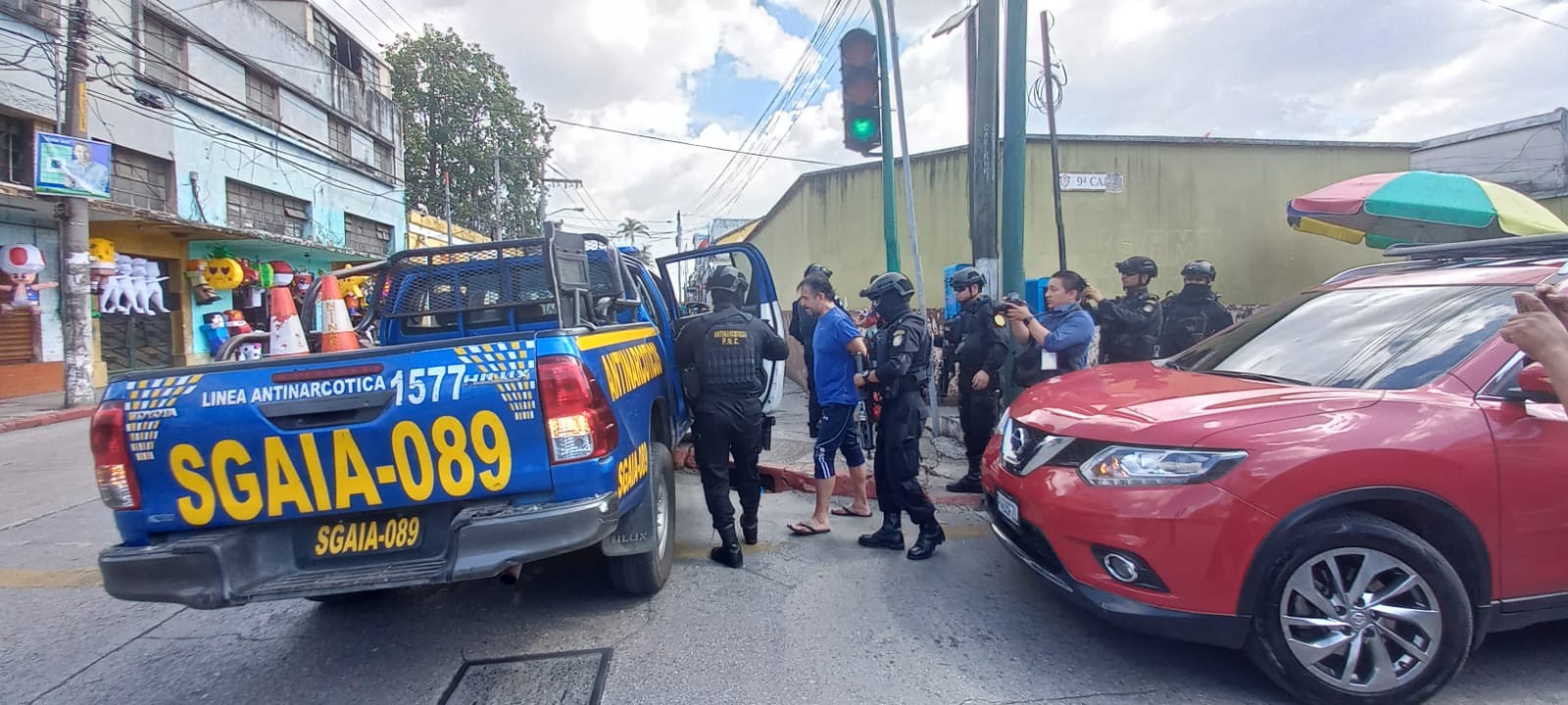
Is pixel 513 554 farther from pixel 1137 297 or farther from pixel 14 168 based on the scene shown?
pixel 14 168

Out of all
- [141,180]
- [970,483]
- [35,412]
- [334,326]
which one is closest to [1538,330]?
[970,483]

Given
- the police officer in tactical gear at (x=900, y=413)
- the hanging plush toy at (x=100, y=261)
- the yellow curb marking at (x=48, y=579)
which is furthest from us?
the hanging plush toy at (x=100, y=261)

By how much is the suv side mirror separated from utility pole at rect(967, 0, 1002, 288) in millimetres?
3575

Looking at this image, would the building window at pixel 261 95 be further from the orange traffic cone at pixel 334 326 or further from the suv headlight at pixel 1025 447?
the suv headlight at pixel 1025 447

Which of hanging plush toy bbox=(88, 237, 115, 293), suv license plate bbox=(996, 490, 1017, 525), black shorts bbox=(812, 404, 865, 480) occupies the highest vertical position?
hanging plush toy bbox=(88, 237, 115, 293)

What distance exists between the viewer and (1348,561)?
2.63 meters

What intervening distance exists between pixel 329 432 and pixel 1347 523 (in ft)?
11.6

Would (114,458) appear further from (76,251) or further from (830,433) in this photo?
(76,251)

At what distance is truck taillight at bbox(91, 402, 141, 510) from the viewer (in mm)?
2562

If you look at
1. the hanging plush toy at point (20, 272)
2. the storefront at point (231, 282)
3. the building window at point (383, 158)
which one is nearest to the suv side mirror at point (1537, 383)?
the hanging plush toy at point (20, 272)

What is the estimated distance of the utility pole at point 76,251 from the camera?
10.4 m

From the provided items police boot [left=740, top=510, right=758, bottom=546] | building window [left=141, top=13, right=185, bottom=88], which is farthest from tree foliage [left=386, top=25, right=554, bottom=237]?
police boot [left=740, top=510, right=758, bottom=546]

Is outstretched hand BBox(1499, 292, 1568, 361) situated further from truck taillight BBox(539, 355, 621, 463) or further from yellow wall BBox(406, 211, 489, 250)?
yellow wall BBox(406, 211, 489, 250)

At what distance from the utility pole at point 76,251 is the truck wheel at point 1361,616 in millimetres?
14529
